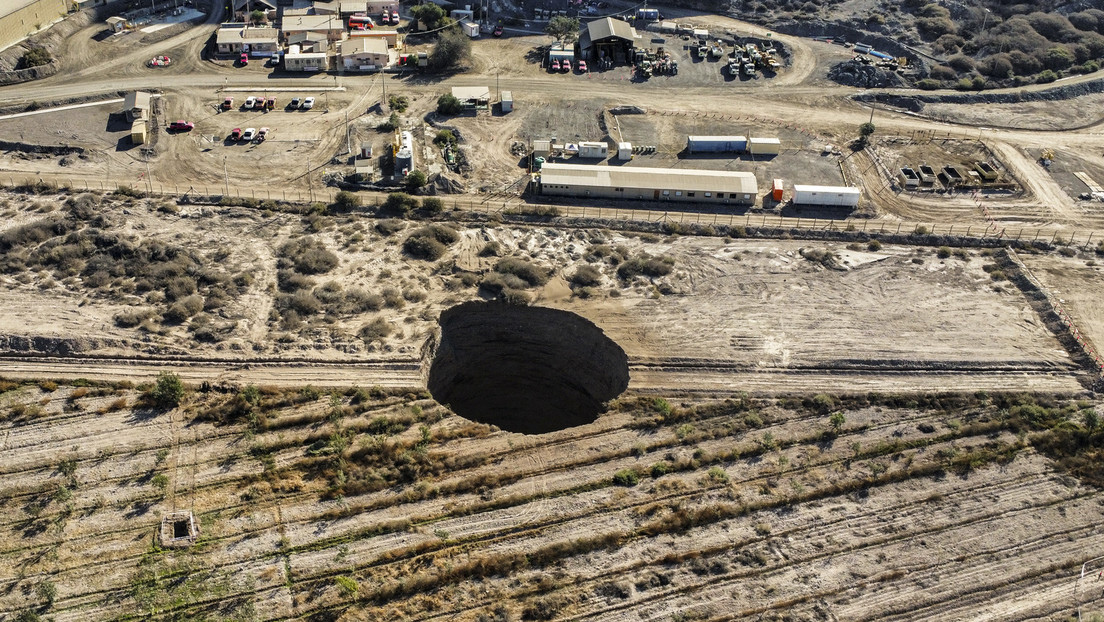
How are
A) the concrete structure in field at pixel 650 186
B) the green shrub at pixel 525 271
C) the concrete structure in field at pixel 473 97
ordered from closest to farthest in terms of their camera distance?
the green shrub at pixel 525 271
the concrete structure in field at pixel 650 186
the concrete structure in field at pixel 473 97

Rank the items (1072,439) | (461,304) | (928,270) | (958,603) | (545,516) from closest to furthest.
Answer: (958,603)
(545,516)
(1072,439)
(461,304)
(928,270)

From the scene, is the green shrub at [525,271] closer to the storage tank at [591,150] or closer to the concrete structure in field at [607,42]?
the storage tank at [591,150]

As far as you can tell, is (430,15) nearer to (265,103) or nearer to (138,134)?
(265,103)

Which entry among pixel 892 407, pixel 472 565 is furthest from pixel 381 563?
pixel 892 407

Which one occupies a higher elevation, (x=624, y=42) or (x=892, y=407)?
(x=624, y=42)

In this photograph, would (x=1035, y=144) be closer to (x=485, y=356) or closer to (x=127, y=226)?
(x=485, y=356)

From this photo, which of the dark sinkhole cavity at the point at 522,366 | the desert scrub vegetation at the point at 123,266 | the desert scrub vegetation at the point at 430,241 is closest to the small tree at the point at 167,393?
the desert scrub vegetation at the point at 123,266

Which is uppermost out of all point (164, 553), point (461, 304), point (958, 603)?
point (461, 304)
